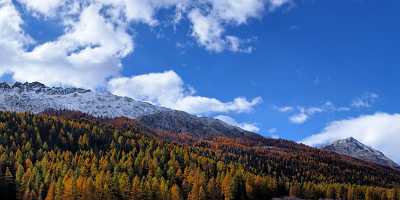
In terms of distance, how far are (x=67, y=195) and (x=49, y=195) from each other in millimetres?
5881

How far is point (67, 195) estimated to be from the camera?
200m

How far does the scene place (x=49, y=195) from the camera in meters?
200
